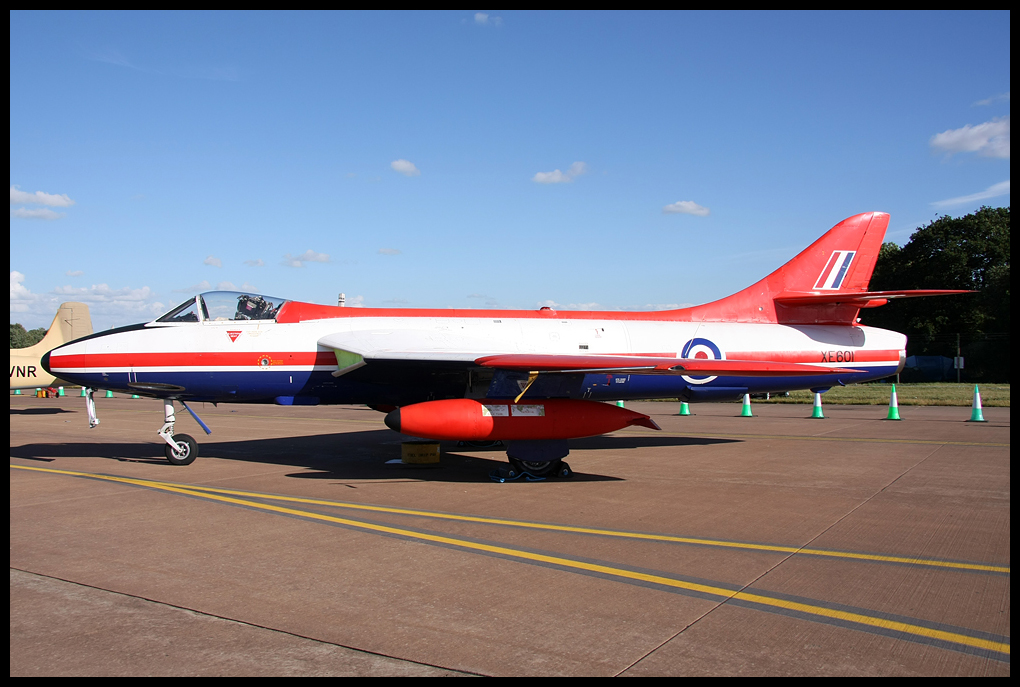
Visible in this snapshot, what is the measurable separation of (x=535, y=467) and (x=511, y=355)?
1.65 m

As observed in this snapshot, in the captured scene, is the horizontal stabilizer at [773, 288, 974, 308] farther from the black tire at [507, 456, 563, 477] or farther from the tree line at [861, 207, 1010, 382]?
the tree line at [861, 207, 1010, 382]

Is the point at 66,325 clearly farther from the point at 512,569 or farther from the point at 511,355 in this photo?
the point at 512,569

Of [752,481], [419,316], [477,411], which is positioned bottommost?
[752,481]

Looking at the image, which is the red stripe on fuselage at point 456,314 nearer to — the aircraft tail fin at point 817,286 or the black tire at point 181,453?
the aircraft tail fin at point 817,286

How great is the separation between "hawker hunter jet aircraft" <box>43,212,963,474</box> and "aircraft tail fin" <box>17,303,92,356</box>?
1966cm

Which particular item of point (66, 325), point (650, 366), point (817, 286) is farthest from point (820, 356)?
point (66, 325)

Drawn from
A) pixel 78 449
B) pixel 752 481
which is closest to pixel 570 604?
pixel 752 481

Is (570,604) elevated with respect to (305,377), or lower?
lower

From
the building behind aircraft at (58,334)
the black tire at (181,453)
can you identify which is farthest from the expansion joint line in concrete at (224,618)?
the building behind aircraft at (58,334)

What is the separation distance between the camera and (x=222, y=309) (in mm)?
10828

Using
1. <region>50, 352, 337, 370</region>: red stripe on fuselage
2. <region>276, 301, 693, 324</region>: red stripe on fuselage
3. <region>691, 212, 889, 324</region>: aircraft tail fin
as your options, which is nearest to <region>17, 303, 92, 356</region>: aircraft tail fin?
<region>50, 352, 337, 370</region>: red stripe on fuselage

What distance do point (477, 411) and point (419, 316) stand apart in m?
2.97

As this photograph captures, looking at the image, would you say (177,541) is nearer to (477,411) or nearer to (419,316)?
(477,411)

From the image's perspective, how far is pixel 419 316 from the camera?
448 inches
